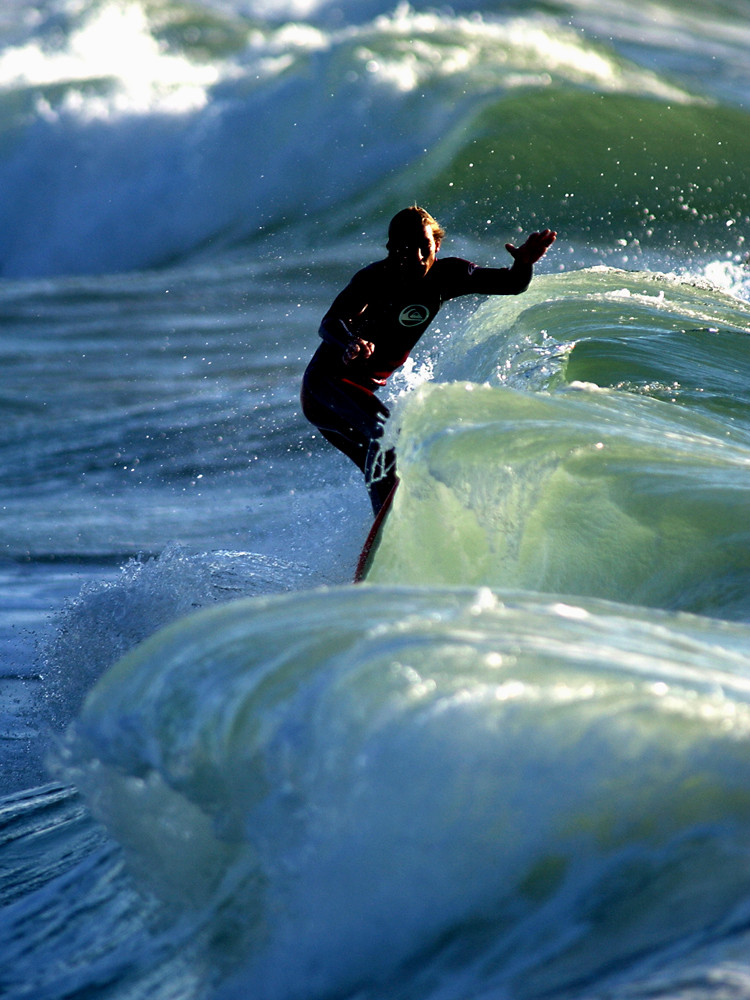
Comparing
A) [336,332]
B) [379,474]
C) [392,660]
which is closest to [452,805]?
[392,660]

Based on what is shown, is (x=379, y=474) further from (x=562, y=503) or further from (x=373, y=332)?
(x=562, y=503)

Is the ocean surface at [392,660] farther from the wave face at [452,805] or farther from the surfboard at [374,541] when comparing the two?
the surfboard at [374,541]

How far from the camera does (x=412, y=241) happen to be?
13.3ft

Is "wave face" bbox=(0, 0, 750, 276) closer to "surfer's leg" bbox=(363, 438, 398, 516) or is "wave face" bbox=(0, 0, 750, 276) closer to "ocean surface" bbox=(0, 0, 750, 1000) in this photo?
"ocean surface" bbox=(0, 0, 750, 1000)

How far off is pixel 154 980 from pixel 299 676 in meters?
0.59

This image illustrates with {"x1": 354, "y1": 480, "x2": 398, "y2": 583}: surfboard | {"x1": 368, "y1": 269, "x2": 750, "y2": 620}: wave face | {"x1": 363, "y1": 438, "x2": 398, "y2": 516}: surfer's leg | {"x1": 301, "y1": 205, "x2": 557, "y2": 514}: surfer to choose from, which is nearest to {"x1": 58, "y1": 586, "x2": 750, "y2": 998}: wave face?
{"x1": 368, "y1": 269, "x2": 750, "y2": 620}: wave face

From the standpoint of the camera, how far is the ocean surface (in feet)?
5.52

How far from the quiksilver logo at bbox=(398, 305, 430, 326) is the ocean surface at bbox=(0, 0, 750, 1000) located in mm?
609

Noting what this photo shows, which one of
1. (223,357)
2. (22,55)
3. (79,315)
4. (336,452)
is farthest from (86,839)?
(22,55)

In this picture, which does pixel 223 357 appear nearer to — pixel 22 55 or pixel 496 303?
pixel 496 303

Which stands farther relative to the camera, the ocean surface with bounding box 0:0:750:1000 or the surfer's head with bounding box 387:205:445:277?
the surfer's head with bounding box 387:205:445:277

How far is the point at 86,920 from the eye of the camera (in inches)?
88.7

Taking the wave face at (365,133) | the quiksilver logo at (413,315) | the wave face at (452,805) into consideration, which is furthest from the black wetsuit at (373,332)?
the wave face at (365,133)

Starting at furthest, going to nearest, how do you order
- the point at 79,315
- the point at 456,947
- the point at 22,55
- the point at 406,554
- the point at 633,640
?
the point at 22,55 → the point at 79,315 → the point at 406,554 → the point at 633,640 → the point at 456,947
